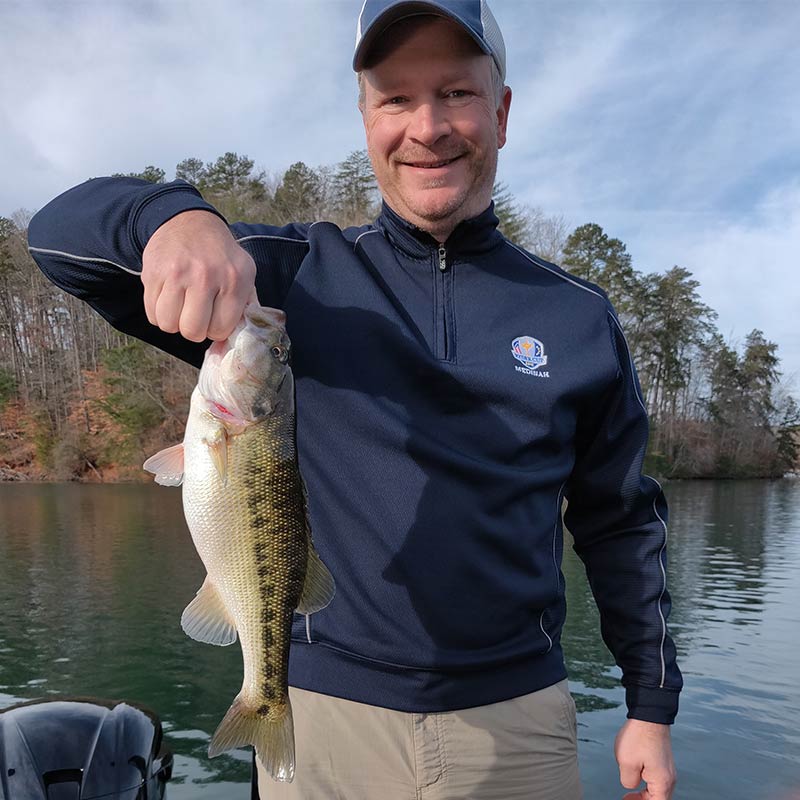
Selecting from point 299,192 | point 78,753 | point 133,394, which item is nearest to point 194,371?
point 133,394

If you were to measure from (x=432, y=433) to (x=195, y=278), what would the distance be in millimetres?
960

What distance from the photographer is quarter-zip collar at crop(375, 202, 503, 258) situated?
262cm

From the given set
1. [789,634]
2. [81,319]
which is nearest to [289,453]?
[789,634]

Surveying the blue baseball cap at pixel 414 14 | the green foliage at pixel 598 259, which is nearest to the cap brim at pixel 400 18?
the blue baseball cap at pixel 414 14

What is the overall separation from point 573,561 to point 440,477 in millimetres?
14781

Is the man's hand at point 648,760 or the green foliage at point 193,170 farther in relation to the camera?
the green foliage at point 193,170

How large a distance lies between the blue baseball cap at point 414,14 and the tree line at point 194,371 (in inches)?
1340

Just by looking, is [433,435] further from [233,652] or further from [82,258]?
[233,652]

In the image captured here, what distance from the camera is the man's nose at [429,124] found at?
2396 mm

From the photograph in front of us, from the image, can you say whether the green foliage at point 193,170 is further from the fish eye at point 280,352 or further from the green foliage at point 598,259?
the fish eye at point 280,352

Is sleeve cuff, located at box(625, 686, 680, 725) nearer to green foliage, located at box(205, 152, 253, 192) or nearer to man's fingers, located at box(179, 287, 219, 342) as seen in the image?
man's fingers, located at box(179, 287, 219, 342)

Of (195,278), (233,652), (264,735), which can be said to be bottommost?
(233,652)

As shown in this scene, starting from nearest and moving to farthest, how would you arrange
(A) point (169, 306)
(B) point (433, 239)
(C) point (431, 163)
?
(A) point (169, 306) → (C) point (431, 163) → (B) point (433, 239)

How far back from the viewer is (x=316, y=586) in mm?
2012
